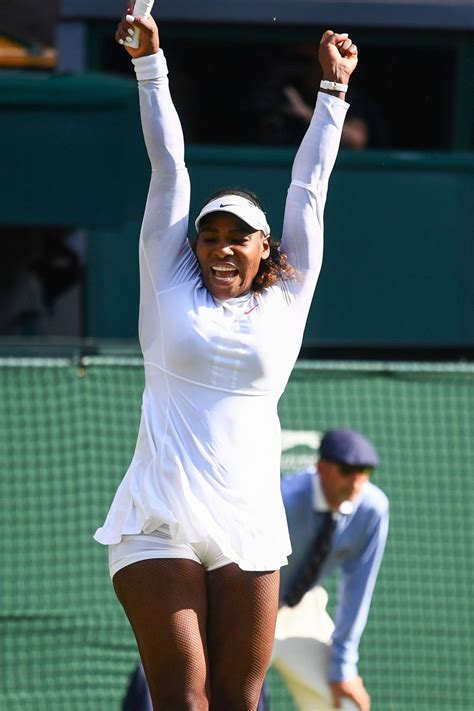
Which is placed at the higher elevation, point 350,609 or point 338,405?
point 338,405

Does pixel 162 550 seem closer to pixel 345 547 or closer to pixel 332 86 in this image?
pixel 332 86

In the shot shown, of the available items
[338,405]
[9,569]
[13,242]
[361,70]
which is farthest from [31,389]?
[361,70]

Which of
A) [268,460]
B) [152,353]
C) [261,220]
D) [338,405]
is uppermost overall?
[261,220]

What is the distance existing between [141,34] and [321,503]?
243 centimetres

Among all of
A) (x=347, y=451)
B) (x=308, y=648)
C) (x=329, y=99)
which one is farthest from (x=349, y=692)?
(x=329, y=99)

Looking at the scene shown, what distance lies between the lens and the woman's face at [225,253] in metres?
3.35

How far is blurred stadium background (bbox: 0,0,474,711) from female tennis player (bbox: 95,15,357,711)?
3.08 metres

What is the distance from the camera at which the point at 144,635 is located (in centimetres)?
317

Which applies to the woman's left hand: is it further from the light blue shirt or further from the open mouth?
the light blue shirt

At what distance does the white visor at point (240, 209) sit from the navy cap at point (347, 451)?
197cm

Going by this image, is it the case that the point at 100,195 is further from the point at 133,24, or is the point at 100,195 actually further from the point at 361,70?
the point at 133,24

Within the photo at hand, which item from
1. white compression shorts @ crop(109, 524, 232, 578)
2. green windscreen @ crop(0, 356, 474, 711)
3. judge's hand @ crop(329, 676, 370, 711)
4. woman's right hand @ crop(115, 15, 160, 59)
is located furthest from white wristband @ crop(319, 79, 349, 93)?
green windscreen @ crop(0, 356, 474, 711)

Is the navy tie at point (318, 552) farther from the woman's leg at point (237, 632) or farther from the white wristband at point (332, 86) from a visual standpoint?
the white wristband at point (332, 86)

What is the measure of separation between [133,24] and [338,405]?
3.49m
